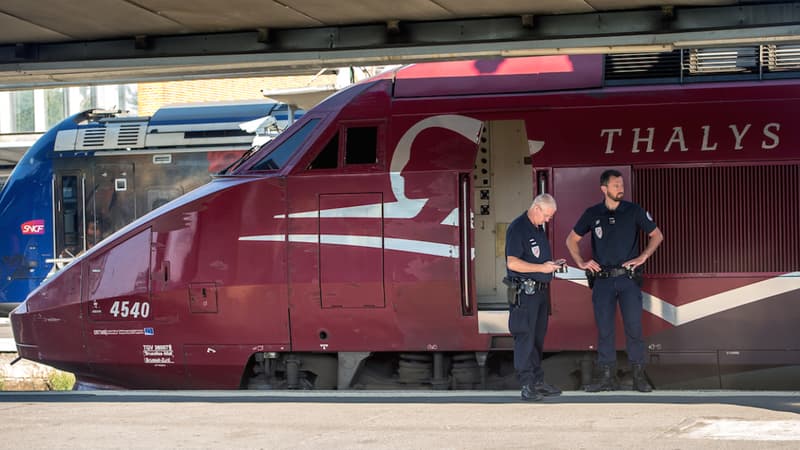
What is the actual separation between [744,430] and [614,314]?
2.24 m

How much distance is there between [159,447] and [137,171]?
36.1 feet

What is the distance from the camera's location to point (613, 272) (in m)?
9.63

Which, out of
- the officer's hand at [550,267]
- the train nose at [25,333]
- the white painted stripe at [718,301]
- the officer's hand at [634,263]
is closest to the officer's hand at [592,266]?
the officer's hand at [634,263]

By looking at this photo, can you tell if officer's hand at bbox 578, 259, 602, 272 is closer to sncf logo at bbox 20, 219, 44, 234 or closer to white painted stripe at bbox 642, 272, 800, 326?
white painted stripe at bbox 642, 272, 800, 326

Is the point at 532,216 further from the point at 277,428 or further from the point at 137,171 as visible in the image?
the point at 137,171

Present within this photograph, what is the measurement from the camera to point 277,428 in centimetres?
804

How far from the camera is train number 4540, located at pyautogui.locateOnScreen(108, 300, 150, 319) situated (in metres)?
10.8

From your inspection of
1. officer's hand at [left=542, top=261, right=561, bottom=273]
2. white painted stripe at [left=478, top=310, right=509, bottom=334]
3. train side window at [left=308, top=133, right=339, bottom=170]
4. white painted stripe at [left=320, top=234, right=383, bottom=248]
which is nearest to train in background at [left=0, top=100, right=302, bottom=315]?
train side window at [left=308, top=133, right=339, bottom=170]

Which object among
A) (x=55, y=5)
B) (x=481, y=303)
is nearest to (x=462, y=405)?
(x=481, y=303)

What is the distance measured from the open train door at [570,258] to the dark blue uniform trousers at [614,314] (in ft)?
1.09

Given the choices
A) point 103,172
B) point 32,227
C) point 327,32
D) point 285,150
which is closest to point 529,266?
point 285,150

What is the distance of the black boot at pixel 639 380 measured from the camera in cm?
949

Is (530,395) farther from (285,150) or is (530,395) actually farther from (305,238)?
(285,150)

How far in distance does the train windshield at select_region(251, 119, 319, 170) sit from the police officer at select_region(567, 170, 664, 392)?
2.74m
